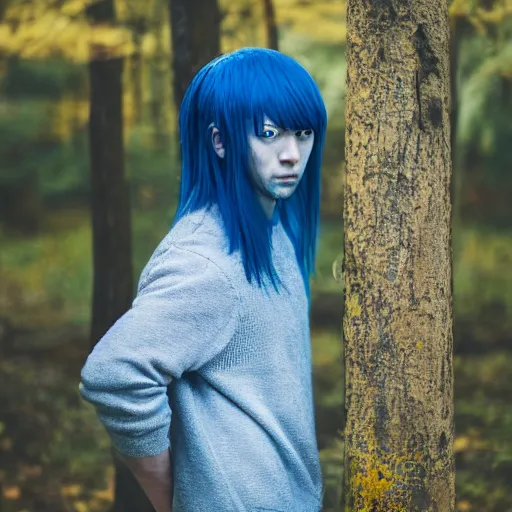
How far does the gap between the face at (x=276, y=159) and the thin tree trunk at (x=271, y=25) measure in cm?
398

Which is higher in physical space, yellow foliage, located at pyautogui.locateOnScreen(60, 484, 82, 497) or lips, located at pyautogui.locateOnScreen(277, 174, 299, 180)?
lips, located at pyautogui.locateOnScreen(277, 174, 299, 180)

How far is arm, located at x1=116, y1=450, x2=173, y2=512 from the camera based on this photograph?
1950 mm

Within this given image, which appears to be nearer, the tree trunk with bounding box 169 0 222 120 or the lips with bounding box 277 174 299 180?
the lips with bounding box 277 174 299 180

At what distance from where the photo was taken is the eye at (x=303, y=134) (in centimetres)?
200

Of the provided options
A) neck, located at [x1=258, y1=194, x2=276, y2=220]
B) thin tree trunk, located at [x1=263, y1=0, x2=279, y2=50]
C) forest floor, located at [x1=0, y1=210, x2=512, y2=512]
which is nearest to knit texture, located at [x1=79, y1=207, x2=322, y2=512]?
neck, located at [x1=258, y1=194, x2=276, y2=220]

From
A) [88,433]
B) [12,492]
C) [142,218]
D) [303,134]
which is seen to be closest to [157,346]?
[303,134]

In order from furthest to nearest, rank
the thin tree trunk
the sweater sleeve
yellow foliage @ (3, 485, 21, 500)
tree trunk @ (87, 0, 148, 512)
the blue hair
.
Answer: yellow foliage @ (3, 485, 21, 500) < the thin tree trunk < tree trunk @ (87, 0, 148, 512) < the blue hair < the sweater sleeve

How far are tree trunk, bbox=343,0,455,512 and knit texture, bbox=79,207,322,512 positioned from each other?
0.55ft

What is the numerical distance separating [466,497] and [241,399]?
4.48 meters

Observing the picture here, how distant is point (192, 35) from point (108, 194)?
1629 millimetres

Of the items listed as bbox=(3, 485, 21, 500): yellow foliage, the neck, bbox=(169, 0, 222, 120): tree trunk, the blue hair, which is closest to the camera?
the blue hair

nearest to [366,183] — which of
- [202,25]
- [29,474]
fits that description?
[202,25]

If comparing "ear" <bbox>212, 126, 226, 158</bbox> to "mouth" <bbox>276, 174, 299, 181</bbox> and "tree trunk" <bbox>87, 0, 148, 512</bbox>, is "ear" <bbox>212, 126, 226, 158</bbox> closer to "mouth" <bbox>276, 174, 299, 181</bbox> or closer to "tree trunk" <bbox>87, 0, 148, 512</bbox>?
"mouth" <bbox>276, 174, 299, 181</bbox>

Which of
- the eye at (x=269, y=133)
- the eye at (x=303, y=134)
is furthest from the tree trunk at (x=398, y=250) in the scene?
the eye at (x=269, y=133)
